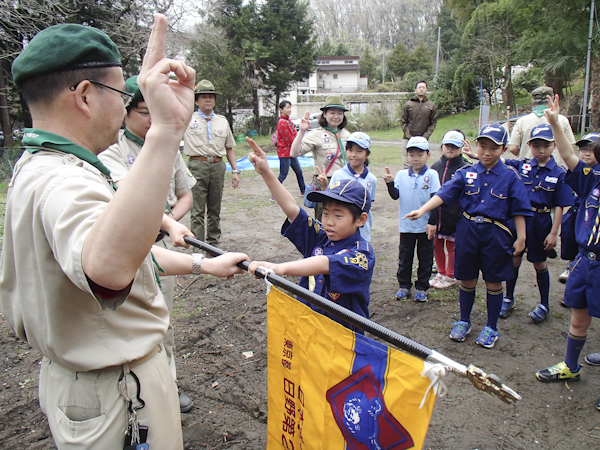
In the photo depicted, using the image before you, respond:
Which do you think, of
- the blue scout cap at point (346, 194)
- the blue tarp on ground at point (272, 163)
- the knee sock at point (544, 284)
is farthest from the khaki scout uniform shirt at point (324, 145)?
the blue tarp on ground at point (272, 163)

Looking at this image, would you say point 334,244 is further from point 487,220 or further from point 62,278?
point 487,220

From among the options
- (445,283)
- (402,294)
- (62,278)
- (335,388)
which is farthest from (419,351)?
(445,283)

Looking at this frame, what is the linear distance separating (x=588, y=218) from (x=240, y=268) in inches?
108

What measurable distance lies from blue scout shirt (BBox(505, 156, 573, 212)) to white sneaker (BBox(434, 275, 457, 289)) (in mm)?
1469

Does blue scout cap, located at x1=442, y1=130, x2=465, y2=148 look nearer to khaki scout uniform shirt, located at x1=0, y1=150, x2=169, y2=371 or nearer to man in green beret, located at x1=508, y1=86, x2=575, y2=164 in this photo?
man in green beret, located at x1=508, y1=86, x2=575, y2=164

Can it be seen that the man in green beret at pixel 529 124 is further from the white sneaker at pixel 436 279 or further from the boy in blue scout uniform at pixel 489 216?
the boy in blue scout uniform at pixel 489 216

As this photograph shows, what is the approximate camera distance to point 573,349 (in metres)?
3.32

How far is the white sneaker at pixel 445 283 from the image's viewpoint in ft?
17.7

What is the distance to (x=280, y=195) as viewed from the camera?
8.74ft

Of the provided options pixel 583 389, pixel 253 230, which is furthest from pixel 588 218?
pixel 253 230

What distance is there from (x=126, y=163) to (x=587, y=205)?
3.55 m

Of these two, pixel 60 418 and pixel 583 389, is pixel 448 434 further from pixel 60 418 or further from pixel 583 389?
pixel 60 418

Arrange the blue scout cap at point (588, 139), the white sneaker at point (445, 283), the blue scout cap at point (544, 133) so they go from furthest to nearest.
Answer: the white sneaker at point (445, 283) → the blue scout cap at point (544, 133) → the blue scout cap at point (588, 139)

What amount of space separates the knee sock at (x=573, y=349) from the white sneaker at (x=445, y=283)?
2044 mm
